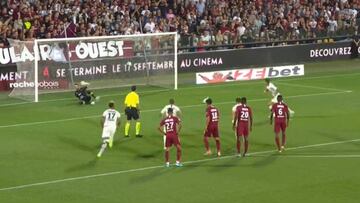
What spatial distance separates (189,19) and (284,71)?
6674 mm

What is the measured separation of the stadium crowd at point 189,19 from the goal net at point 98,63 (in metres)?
2.69

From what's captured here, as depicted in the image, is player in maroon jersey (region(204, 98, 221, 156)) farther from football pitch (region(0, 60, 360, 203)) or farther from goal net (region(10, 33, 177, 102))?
goal net (region(10, 33, 177, 102))

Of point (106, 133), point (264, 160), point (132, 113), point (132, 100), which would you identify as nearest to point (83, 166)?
point (106, 133)

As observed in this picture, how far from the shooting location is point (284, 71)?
4156cm

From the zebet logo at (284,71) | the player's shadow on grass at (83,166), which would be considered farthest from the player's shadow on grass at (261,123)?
the zebet logo at (284,71)

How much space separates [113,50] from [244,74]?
720 cm

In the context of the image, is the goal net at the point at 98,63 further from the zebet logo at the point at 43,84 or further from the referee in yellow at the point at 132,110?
the referee in yellow at the point at 132,110

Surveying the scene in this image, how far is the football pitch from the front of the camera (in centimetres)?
2083

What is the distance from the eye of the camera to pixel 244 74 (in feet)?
133

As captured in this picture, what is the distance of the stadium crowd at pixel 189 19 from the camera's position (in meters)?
39.4

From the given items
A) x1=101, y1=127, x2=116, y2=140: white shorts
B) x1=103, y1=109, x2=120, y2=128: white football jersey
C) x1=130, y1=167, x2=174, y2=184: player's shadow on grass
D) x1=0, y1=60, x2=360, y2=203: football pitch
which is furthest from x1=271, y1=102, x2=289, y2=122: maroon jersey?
x1=101, y1=127, x2=116, y2=140: white shorts

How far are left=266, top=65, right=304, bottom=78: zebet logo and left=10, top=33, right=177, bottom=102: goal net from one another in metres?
5.24

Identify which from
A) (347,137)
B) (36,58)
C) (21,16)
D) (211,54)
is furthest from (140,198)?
(211,54)

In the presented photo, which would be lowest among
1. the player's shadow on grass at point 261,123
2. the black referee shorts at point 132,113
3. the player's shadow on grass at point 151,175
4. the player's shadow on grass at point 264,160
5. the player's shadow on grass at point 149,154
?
the player's shadow on grass at point 151,175
